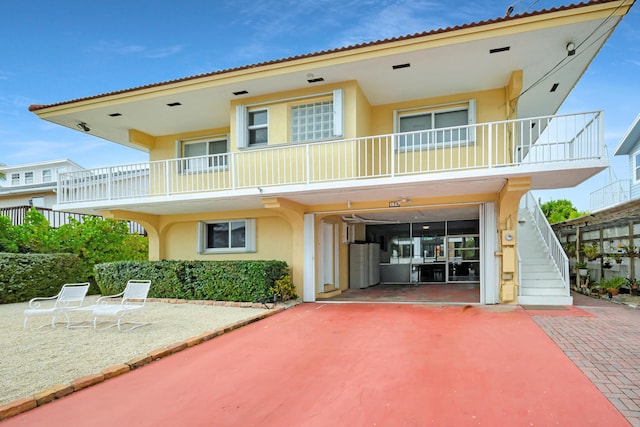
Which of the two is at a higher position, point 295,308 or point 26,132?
point 26,132

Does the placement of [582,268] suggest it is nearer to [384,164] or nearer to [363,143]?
[384,164]

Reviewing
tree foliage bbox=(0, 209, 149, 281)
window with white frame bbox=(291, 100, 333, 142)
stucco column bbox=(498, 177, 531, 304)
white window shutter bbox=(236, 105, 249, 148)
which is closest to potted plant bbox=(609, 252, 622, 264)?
stucco column bbox=(498, 177, 531, 304)

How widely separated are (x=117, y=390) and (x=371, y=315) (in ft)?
20.0

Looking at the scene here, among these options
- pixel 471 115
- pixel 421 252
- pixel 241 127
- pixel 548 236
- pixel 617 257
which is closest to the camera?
pixel 471 115

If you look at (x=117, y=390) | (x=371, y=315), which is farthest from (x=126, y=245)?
(x=117, y=390)

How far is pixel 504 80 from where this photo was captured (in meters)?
10.1

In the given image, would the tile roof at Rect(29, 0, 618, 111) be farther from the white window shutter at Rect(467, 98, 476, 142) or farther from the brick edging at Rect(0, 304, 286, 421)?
the brick edging at Rect(0, 304, 286, 421)

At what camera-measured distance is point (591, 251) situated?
13.1 m

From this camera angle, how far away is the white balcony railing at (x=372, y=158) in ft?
29.1

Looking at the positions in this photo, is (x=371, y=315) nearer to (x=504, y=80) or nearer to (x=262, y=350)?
(x=262, y=350)

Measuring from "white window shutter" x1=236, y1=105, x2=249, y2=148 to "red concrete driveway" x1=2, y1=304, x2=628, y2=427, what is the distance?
18.9 feet

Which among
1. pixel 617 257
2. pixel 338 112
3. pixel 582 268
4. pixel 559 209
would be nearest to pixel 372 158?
pixel 338 112

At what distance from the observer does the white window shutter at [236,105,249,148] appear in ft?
37.2

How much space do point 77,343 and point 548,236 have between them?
42.5ft
